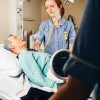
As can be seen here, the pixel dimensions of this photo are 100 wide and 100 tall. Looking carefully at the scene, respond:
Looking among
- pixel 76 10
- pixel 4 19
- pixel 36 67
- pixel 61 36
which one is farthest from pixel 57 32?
pixel 76 10

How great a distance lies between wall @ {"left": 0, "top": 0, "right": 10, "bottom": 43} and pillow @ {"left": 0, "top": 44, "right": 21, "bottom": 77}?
0.97 m

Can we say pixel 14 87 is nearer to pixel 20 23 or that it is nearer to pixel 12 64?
pixel 12 64

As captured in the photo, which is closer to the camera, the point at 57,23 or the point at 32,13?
the point at 57,23

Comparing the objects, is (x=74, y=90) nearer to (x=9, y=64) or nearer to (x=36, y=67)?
(x=36, y=67)

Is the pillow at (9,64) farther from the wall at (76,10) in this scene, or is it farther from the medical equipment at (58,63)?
the wall at (76,10)

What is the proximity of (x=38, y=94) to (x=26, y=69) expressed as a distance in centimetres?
37

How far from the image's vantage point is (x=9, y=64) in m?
2.06

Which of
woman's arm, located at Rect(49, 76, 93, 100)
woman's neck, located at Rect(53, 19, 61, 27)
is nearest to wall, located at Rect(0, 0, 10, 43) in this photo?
woman's neck, located at Rect(53, 19, 61, 27)

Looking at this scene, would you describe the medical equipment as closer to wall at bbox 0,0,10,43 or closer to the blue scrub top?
the blue scrub top

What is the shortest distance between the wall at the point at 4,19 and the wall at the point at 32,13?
237mm

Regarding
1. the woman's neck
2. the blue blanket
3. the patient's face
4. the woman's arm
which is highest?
the woman's arm

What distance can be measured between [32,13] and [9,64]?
1585mm

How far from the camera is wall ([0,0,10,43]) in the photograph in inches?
121

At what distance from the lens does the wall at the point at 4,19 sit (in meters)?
3.08
